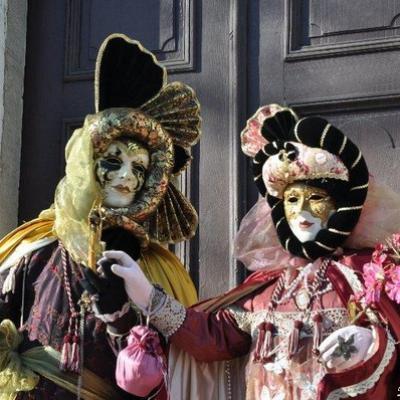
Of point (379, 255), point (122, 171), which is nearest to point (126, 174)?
point (122, 171)

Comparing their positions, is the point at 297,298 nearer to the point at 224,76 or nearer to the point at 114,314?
the point at 114,314

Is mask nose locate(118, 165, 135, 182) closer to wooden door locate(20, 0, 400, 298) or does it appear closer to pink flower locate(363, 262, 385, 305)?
wooden door locate(20, 0, 400, 298)

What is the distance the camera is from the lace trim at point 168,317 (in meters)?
2.18

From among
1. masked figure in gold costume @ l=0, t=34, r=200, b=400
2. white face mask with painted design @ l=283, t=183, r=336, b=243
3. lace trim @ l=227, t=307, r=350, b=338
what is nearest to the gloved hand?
masked figure in gold costume @ l=0, t=34, r=200, b=400

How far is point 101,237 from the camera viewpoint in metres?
2.35

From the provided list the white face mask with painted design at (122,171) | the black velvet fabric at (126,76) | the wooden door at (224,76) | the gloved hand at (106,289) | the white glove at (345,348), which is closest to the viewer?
the white glove at (345,348)

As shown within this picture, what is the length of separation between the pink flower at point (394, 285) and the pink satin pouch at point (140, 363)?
1.48ft

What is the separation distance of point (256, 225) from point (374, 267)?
0.33 m

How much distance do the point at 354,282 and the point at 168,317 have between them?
364 mm

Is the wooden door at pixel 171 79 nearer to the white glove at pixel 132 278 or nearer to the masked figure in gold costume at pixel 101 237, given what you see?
the masked figure in gold costume at pixel 101 237

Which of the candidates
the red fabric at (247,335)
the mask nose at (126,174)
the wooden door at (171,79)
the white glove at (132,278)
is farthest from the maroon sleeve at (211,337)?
the wooden door at (171,79)

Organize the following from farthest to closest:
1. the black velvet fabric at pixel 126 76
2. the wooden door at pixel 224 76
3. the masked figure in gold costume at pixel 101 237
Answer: the wooden door at pixel 224 76 → the black velvet fabric at pixel 126 76 → the masked figure in gold costume at pixel 101 237

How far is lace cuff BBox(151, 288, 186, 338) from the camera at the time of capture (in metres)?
2.17

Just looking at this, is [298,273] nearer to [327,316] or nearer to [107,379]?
[327,316]
